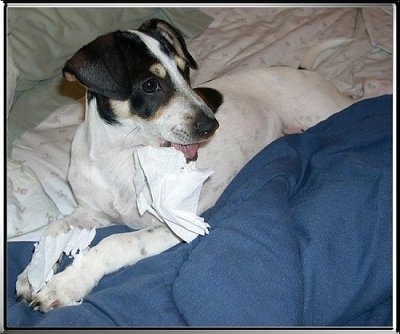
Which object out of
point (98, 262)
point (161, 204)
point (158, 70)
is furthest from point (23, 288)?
point (158, 70)

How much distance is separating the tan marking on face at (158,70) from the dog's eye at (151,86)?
0.03m

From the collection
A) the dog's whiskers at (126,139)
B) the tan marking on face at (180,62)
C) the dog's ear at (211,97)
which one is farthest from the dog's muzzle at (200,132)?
the dog's ear at (211,97)

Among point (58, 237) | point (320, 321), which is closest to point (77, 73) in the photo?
point (58, 237)

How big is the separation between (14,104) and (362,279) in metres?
1.89

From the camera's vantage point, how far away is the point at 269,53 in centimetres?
318

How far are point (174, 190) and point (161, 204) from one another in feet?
0.20

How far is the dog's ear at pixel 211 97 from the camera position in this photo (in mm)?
2344

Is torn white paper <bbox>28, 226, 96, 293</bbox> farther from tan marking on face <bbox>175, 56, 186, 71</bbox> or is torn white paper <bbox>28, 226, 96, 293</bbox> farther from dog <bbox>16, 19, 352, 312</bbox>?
tan marking on face <bbox>175, 56, 186, 71</bbox>

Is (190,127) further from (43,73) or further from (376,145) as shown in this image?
(43,73)

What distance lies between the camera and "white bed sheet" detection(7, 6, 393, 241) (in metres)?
2.36

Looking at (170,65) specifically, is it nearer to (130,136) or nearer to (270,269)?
(130,136)

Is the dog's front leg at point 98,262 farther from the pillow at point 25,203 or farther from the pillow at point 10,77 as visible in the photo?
the pillow at point 10,77

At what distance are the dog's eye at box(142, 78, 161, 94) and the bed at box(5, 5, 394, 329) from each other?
476mm

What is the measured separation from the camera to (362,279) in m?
1.63
